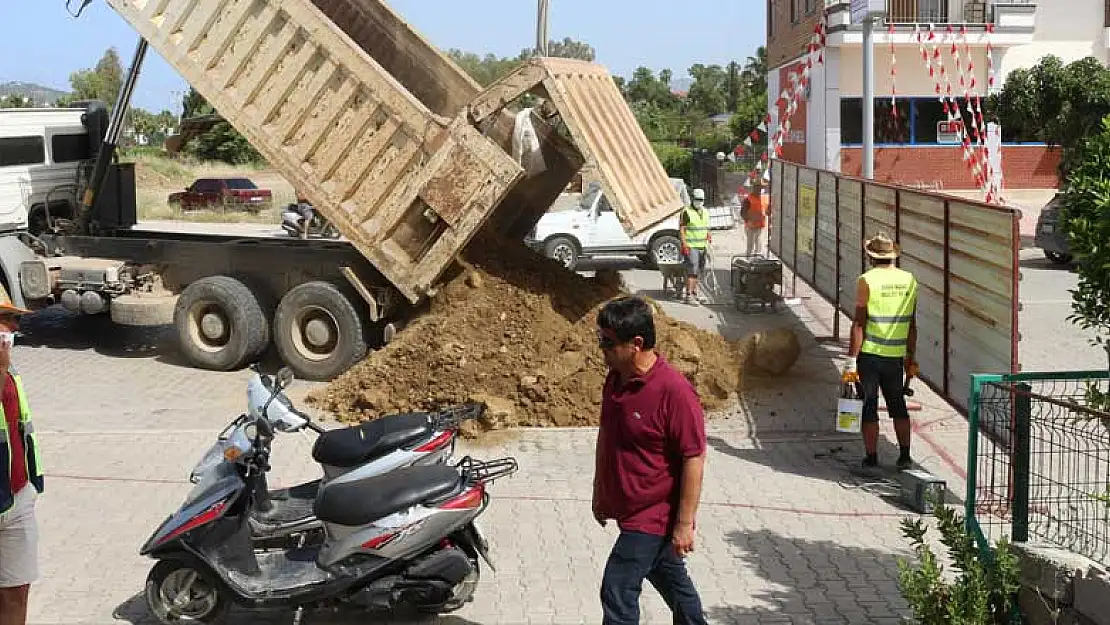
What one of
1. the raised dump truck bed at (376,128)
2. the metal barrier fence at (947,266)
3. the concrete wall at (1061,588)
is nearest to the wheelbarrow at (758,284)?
the metal barrier fence at (947,266)

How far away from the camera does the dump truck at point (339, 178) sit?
10812 millimetres

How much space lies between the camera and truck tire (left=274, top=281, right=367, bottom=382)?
11.8m

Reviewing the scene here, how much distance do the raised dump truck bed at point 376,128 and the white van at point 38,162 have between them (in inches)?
126

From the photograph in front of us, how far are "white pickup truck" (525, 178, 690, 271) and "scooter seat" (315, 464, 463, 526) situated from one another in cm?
1500

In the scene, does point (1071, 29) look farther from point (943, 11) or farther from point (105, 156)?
point (105, 156)

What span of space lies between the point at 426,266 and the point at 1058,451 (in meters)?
6.67

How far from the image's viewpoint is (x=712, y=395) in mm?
10930

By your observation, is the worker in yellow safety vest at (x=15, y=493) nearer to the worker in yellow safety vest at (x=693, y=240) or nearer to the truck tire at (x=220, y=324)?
the truck tire at (x=220, y=324)

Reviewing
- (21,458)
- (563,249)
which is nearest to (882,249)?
(21,458)

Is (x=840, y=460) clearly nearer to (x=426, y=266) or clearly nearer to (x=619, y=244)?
(x=426, y=266)

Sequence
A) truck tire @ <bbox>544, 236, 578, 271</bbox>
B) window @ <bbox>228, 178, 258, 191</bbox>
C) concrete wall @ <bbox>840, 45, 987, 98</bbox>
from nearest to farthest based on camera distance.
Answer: truck tire @ <bbox>544, 236, 578, 271</bbox> → concrete wall @ <bbox>840, 45, 987, 98</bbox> → window @ <bbox>228, 178, 258, 191</bbox>

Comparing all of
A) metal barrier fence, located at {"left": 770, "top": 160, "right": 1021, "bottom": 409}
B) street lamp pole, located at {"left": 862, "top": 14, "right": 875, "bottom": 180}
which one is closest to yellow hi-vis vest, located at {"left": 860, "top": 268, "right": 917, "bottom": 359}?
metal barrier fence, located at {"left": 770, "top": 160, "right": 1021, "bottom": 409}

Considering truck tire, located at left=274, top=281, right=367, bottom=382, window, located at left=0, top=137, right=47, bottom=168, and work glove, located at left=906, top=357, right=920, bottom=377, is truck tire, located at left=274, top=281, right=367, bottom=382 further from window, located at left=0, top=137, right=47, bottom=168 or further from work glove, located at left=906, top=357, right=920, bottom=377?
work glove, located at left=906, top=357, right=920, bottom=377

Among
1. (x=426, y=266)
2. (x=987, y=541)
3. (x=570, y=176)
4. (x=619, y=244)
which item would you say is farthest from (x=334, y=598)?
(x=619, y=244)
